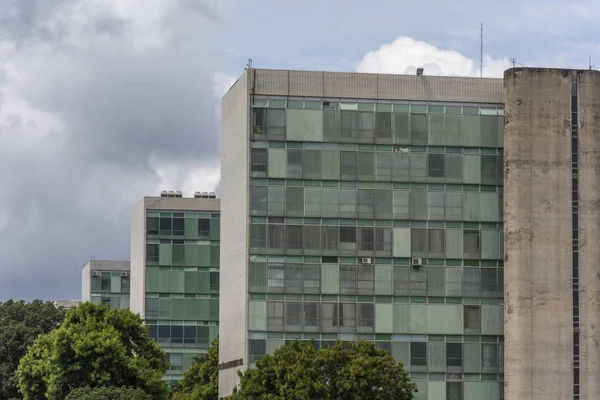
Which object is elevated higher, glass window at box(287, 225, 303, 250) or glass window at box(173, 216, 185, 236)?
glass window at box(173, 216, 185, 236)

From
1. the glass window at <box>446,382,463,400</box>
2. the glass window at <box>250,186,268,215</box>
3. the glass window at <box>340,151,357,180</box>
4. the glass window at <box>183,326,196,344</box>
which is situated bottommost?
the glass window at <box>446,382,463,400</box>

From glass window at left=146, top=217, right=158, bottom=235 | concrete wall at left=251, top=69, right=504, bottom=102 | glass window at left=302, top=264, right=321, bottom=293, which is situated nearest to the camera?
glass window at left=302, top=264, right=321, bottom=293

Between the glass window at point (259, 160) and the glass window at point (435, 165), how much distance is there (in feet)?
33.4

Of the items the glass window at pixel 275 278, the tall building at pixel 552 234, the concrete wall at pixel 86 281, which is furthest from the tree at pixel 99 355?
the concrete wall at pixel 86 281

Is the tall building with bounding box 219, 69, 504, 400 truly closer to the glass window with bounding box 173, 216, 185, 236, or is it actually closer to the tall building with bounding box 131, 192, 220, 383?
the tall building with bounding box 131, 192, 220, 383

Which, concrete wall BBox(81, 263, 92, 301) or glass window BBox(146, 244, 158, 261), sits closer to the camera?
glass window BBox(146, 244, 158, 261)

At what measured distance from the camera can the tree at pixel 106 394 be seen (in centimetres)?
9444

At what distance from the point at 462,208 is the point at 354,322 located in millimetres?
9866

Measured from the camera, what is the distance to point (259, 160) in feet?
292

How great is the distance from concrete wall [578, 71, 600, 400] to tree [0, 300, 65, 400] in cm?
5110

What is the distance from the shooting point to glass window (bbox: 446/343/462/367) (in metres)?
89.1

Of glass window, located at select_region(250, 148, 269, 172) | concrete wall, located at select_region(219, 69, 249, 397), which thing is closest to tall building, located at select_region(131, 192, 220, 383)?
concrete wall, located at select_region(219, 69, 249, 397)

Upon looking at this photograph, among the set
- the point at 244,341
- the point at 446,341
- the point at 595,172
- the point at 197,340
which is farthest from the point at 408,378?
the point at 197,340

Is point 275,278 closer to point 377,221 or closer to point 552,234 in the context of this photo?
point 377,221
